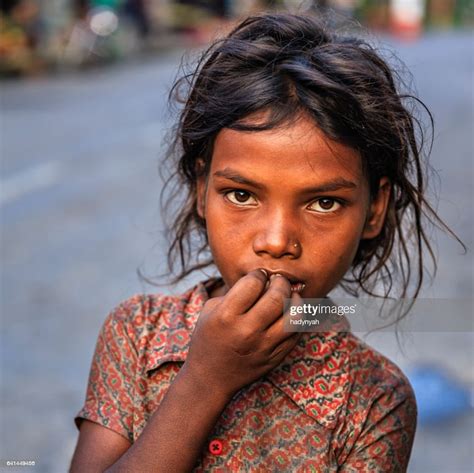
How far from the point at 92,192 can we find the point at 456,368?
5085mm

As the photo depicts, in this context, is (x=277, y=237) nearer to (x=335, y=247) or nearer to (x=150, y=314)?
(x=335, y=247)

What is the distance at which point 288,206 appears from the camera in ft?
5.93

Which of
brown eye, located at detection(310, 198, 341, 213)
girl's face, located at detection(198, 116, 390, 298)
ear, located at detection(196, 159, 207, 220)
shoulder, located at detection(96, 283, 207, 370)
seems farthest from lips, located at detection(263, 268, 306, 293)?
ear, located at detection(196, 159, 207, 220)

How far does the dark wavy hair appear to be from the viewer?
1888 mm

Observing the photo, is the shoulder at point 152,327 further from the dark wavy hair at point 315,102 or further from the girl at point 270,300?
the dark wavy hair at point 315,102

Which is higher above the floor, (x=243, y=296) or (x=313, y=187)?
(x=313, y=187)

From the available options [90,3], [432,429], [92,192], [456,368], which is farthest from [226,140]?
[90,3]

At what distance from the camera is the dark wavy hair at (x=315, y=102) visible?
189 centimetres

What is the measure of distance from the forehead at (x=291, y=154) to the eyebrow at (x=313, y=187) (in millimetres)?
10

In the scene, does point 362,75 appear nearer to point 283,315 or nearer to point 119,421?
point 283,315

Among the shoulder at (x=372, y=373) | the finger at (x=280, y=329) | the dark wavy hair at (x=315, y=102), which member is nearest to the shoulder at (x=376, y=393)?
the shoulder at (x=372, y=373)

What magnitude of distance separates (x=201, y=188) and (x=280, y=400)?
0.50 meters

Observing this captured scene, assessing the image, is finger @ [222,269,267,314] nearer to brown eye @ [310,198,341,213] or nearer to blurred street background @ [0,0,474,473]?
brown eye @ [310,198,341,213]

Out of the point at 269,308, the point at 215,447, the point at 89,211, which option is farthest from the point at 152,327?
the point at 89,211
